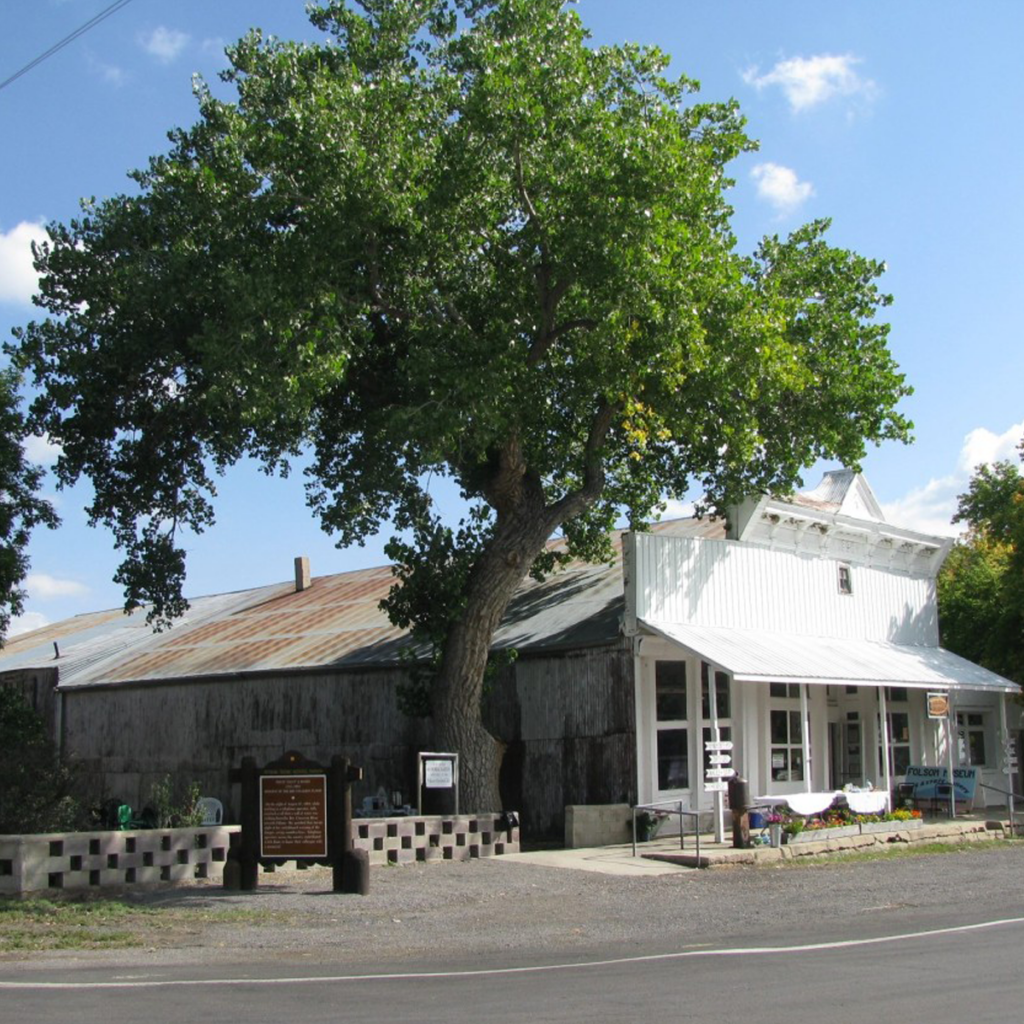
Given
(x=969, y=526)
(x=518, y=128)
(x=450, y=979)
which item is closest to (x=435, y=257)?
(x=518, y=128)

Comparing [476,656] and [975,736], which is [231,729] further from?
[975,736]

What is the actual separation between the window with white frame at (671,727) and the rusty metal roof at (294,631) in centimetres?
128

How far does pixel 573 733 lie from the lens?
76.9ft

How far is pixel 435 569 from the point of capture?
21781mm

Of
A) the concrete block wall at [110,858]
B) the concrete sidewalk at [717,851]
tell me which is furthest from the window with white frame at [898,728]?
the concrete block wall at [110,858]

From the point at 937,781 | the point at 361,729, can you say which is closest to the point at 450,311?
the point at 361,729

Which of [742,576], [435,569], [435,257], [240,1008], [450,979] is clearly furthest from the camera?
[742,576]

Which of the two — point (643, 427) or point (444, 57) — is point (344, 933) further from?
point (444, 57)

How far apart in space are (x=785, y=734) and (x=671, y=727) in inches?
132

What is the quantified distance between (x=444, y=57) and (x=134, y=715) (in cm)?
1952

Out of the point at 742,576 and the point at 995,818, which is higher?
the point at 742,576

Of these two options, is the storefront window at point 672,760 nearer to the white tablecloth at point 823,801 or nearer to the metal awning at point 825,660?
the metal awning at point 825,660

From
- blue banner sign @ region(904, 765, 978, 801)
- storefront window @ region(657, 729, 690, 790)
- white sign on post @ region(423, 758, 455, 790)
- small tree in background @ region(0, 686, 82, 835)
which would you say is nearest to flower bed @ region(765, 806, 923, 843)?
storefront window @ region(657, 729, 690, 790)

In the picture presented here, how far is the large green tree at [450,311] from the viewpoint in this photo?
17672mm
